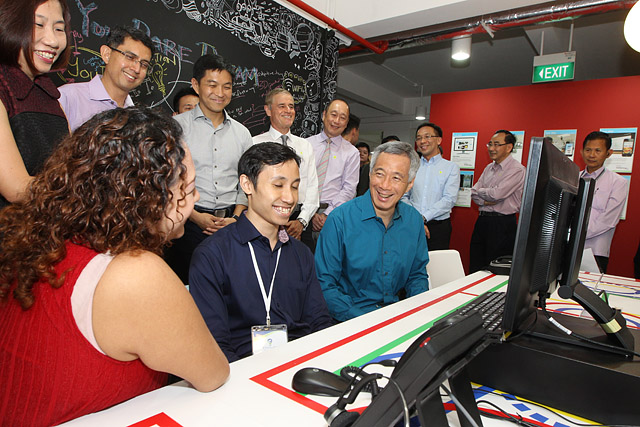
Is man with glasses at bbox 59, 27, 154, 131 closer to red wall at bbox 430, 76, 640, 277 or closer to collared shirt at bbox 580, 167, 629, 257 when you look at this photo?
collared shirt at bbox 580, 167, 629, 257

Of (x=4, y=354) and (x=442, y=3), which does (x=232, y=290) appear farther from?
(x=442, y=3)

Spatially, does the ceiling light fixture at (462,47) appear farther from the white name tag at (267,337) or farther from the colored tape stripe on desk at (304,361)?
the white name tag at (267,337)

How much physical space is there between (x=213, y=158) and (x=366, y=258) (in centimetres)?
140

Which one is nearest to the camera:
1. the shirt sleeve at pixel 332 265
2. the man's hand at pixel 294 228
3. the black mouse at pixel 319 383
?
the black mouse at pixel 319 383

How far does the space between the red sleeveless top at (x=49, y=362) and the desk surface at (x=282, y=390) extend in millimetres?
54

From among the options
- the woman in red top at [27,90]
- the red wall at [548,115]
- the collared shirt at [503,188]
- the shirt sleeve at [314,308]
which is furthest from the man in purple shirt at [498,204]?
the woman in red top at [27,90]

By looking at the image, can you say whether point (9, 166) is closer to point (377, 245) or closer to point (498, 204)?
point (377, 245)

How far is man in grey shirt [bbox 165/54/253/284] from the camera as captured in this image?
8.65 ft

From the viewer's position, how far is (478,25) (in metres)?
4.29

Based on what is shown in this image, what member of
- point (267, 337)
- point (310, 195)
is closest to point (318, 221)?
point (310, 195)

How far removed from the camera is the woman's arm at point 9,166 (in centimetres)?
123

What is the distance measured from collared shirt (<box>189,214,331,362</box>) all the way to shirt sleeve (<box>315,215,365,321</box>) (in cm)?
19

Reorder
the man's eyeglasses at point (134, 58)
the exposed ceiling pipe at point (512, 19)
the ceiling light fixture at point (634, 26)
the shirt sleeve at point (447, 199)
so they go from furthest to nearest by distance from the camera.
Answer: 1. the shirt sleeve at point (447, 199)
2. the exposed ceiling pipe at point (512, 19)
3. the ceiling light fixture at point (634, 26)
4. the man's eyeglasses at point (134, 58)

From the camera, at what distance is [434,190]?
4.45 meters
